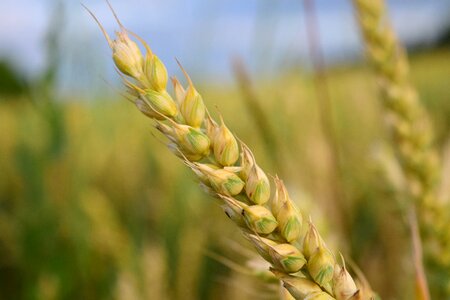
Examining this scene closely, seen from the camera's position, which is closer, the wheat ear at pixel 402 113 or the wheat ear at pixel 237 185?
the wheat ear at pixel 237 185

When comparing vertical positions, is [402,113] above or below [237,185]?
below

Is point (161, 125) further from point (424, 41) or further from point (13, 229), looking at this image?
point (424, 41)

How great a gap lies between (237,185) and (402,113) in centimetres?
32

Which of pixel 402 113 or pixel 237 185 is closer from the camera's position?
pixel 237 185

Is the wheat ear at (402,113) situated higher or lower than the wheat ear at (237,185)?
lower

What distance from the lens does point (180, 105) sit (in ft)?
0.78

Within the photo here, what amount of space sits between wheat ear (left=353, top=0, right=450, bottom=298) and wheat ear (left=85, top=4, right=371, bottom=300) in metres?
0.28

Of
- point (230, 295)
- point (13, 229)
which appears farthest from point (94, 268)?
point (230, 295)

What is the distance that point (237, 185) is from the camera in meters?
0.23

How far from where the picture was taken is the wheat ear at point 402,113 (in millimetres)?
504

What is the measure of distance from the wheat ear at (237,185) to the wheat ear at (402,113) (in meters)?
0.28

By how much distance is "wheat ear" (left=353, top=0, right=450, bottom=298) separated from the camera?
504mm

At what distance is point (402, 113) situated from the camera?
0.51 m

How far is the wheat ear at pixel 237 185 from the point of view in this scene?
0.75 feet
